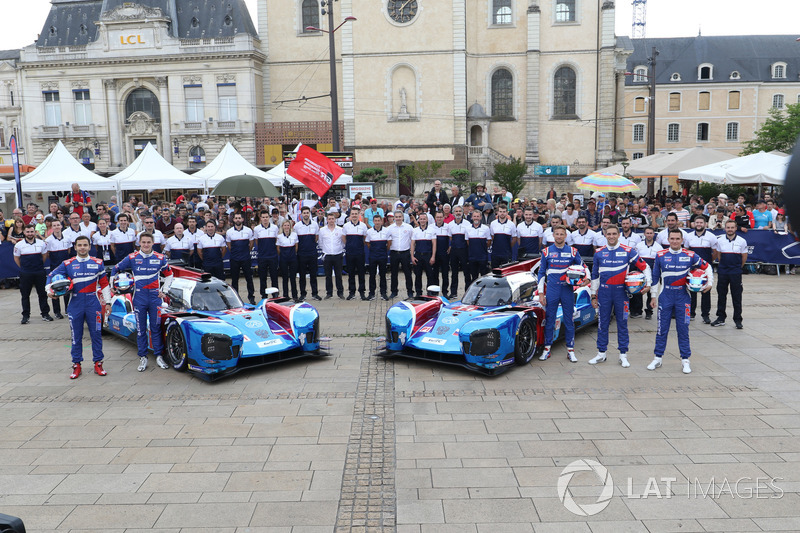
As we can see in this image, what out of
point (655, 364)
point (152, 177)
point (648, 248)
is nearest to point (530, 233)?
point (648, 248)

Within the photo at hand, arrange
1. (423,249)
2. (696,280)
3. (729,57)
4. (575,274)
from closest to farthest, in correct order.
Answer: (696,280), (575,274), (423,249), (729,57)

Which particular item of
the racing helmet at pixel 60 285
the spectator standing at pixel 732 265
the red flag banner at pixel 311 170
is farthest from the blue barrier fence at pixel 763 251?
the racing helmet at pixel 60 285

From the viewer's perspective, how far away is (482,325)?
361 inches

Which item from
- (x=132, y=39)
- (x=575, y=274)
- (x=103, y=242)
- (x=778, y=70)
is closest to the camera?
(x=575, y=274)

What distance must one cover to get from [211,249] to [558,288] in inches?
309

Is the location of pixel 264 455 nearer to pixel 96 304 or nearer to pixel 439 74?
pixel 96 304

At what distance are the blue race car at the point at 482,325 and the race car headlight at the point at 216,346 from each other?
7.76 feet

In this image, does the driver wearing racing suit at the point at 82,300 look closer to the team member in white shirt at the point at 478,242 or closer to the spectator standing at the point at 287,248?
the spectator standing at the point at 287,248

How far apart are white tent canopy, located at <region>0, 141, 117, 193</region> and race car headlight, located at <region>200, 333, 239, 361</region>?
14974 mm

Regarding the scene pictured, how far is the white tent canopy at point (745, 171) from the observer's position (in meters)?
18.3

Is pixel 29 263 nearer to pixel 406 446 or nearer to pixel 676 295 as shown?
pixel 406 446

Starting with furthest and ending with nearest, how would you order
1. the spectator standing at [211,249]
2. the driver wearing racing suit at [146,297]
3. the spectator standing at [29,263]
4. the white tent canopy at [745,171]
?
the white tent canopy at [745,171], the spectator standing at [211,249], the spectator standing at [29,263], the driver wearing racing suit at [146,297]

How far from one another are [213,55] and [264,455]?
47383 millimetres

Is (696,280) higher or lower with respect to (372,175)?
lower
